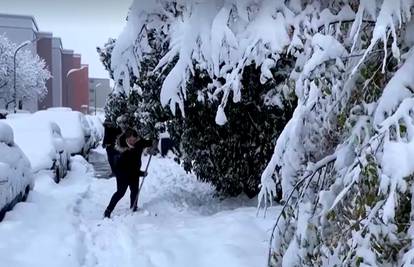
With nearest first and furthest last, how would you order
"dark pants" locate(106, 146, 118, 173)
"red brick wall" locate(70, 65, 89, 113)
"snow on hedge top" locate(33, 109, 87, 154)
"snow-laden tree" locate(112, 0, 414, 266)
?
1. "snow-laden tree" locate(112, 0, 414, 266)
2. "dark pants" locate(106, 146, 118, 173)
3. "snow on hedge top" locate(33, 109, 87, 154)
4. "red brick wall" locate(70, 65, 89, 113)

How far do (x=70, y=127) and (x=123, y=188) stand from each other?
9.22 m

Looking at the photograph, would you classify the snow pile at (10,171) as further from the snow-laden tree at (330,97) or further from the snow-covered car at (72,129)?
the snow-covered car at (72,129)

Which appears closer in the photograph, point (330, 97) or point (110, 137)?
point (330, 97)

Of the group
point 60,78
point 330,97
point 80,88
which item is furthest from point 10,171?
point 80,88

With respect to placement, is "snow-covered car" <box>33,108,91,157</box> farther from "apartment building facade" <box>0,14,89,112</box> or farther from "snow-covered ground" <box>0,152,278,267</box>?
"apartment building facade" <box>0,14,89,112</box>

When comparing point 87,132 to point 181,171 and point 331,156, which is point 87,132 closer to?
point 181,171

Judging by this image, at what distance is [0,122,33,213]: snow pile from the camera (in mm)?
6973

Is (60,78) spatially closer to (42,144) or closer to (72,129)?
(72,129)

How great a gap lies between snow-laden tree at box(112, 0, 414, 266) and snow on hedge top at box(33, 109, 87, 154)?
1262cm

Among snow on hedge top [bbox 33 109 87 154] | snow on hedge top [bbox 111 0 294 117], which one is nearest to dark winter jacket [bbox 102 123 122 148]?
snow on hedge top [bbox 111 0 294 117]

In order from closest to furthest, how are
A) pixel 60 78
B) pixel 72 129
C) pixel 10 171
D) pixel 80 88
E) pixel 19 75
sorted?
pixel 10 171 → pixel 72 129 → pixel 19 75 → pixel 60 78 → pixel 80 88

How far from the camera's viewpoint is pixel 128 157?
8.49m

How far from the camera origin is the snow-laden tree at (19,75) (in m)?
49.4

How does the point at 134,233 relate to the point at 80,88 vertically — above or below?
below
